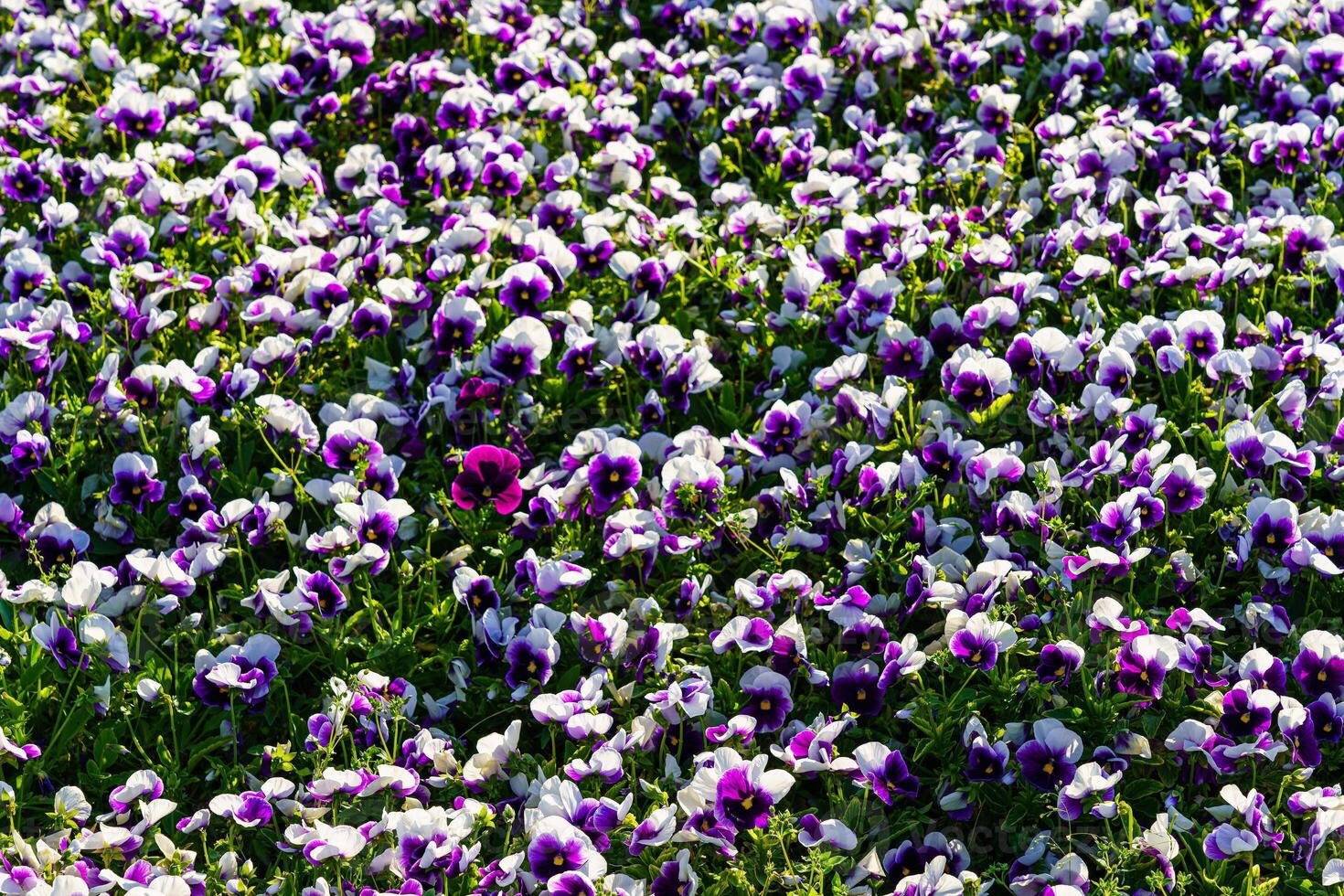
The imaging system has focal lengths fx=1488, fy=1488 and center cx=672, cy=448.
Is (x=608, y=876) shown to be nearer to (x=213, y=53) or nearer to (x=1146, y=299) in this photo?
(x=1146, y=299)

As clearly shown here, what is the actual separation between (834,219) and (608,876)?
7.79 ft

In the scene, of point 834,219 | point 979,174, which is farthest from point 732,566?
point 979,174

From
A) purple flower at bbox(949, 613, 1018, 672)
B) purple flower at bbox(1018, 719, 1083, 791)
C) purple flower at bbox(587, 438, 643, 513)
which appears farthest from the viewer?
purple flower at bbox(587, 438, 643, 513)

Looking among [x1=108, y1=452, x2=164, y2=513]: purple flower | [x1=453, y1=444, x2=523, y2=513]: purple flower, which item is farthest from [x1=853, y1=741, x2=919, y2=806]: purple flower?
[x1=108, y1=452, x2=164, y2=513]: purple flower

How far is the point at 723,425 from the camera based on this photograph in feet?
13.1

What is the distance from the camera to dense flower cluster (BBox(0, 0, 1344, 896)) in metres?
3.01

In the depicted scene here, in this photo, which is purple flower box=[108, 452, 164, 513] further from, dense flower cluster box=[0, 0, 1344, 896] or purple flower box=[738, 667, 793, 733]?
purple flower box=[738, 667, 793, 733]

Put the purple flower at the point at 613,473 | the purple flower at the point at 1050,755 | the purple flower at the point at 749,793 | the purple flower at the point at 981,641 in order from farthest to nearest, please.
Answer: the purple flower at the point at 613,473 < the purple flower at the point at 981,641 < the purple flower at the point at 1050,755 < the purple flower at the point at 749,793

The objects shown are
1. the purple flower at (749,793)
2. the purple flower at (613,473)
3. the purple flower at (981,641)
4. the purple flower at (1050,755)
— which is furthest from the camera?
the purple flower at (613,473)

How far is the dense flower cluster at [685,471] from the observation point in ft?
9.87

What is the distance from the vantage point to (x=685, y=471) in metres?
3.54

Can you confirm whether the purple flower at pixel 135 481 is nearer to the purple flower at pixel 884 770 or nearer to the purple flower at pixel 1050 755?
the purple flower at pixel 884 770

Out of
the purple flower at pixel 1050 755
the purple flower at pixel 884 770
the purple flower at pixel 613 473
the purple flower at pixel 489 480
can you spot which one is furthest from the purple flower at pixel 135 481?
the purple flower at pixel 1050 755

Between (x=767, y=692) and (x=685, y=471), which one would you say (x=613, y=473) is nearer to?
(x=685, y=471)
